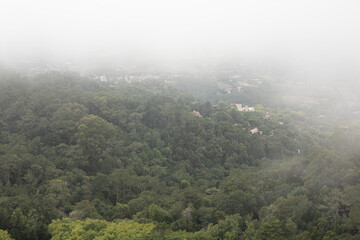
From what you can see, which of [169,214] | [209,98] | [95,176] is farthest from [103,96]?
[209,98]

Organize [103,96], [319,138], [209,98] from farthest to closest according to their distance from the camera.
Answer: [209,98] → [319,138] → [103,96]

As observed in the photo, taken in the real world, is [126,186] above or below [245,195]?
below

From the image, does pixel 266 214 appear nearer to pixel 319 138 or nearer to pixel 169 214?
pixel 169 214

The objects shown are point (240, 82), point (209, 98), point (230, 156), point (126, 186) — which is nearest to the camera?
point (126, 186)

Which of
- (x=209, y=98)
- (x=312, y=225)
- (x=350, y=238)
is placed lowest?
(x=209, y=98)

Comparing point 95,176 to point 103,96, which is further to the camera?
point 103,96

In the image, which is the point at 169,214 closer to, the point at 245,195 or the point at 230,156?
the point at 245,195
